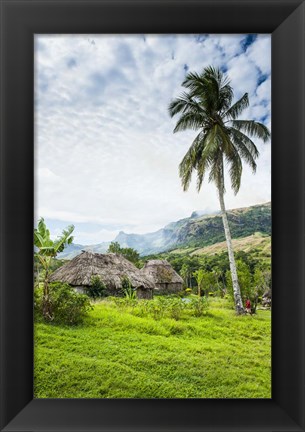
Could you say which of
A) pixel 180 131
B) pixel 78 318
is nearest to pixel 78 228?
pixel 78 318

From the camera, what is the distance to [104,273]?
5.50 ft

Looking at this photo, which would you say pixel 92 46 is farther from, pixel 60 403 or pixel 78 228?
pixel 60 403

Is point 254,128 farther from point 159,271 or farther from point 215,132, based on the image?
point 159,271

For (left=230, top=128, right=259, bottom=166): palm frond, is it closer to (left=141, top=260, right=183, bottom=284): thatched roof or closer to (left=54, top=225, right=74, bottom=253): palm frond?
(left=141, top=260, right=183, bottom=284): thatched roof

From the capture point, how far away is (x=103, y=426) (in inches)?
30.3

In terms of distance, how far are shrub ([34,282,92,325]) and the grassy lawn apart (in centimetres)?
4

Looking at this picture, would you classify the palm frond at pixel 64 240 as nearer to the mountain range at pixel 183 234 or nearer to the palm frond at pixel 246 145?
the mountain range at pixel 183 234

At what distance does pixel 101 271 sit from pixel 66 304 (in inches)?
9.8

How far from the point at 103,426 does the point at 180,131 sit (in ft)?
4.34

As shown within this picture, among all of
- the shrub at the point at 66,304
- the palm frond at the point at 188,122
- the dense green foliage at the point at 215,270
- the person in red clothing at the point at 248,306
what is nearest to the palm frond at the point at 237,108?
the palm frond at the point at 188,122

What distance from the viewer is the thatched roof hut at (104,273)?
1.59m

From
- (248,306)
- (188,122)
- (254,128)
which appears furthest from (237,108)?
(248,306)

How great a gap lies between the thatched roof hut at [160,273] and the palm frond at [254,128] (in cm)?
83
